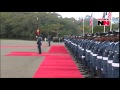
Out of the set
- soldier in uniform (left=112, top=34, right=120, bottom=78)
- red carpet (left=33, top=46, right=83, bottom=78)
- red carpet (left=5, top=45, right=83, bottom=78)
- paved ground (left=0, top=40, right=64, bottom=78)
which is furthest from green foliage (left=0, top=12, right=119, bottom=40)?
soldier in uniform (left=112, top=34, right=120, bottom=78)

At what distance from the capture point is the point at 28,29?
3253 inches

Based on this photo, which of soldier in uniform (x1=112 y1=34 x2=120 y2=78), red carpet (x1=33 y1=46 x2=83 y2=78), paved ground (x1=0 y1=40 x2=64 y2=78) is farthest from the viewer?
paved ground (x1=0 y1=40 x2=64 y2=78)

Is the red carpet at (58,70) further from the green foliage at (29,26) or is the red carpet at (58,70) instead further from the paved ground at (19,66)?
the green foliage at (29,26)

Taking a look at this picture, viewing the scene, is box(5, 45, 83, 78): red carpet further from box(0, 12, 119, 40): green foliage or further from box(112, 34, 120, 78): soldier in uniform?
box(0, 12, 119, 40): green foliage

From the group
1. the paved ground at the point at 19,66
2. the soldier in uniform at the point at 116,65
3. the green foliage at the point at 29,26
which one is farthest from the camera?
the green foliage at the point at 29,26

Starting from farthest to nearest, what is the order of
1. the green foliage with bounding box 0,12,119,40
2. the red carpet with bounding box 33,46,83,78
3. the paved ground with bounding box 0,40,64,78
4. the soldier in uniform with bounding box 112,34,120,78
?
the green foliage with bounding box 0,12,119,40 → the paved ground with bounding box 0,40,64,78 → the red carpet with bounding box 33,46,83,78 → the soldier in uniform with bounding box 112,34,120,78

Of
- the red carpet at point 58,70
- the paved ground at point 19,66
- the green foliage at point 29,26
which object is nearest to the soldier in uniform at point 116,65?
the red carpet at point 58,70

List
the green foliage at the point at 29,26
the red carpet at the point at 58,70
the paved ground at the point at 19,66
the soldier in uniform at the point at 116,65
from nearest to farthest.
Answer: the soldier in uniform at the point at 116,65 < the red carpet at the point at 58,70 < the paved ground at the point at 19,66 < the green foliage at the point at 29,26
